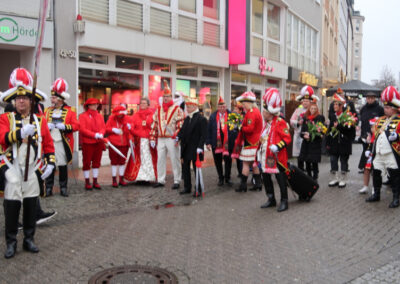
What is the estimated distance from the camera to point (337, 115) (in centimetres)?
925

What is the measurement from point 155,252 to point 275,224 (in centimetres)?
211

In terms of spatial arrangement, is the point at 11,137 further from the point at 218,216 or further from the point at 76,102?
the point at 76,102

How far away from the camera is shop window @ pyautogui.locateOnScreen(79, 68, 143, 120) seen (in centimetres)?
1177

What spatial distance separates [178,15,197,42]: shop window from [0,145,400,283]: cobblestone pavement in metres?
8.12

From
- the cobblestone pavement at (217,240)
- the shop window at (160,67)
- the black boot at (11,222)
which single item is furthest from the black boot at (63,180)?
the shop window at (160,67)

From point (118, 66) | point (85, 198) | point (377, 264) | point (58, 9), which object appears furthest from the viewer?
point (118, 66)

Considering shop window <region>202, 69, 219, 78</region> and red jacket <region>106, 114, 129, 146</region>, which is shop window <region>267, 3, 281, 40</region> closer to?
shop window <region>202, 69, 219, 78</region>

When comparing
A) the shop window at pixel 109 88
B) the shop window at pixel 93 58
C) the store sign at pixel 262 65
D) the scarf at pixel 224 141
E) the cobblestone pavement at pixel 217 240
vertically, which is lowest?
the cobblestone pavement at pixel 217 240

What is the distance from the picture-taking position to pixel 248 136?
8.49 metres

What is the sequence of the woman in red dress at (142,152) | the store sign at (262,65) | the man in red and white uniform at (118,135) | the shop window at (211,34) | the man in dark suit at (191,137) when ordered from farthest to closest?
the store sign at (262,65)
the shop window at (211,34)
the woman in red dress at (142,152)
the man in red and white uniform at (118,135)
the man in dark suit at (191,137)

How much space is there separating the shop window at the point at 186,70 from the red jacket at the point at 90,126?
6.55 metres

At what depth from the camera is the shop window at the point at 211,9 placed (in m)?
15.7

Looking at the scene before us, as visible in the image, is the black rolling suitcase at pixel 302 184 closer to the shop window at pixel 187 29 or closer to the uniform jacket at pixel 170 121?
the uniform jacket at pixel 170 121

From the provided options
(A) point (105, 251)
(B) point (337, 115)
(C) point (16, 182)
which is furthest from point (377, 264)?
(B) point (337, 115)
